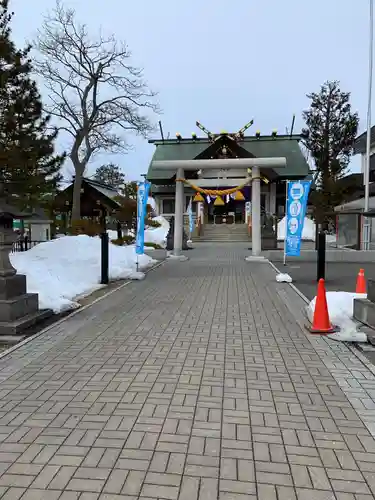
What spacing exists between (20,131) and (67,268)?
4830mm

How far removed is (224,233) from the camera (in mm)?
36562

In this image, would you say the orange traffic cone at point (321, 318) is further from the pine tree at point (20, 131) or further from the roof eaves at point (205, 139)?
the roof eaves at point (205, 139)

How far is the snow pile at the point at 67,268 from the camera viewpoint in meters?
8.46

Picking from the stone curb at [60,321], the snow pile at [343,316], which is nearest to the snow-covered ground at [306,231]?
the stone curb at [60,321]

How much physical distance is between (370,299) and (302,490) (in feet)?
14.4

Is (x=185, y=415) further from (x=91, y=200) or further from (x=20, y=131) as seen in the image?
(x=91, y=200)

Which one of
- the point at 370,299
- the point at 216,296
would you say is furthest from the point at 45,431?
the point at 216,296

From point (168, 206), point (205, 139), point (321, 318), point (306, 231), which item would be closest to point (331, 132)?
point (306, 231)

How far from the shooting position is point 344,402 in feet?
13.3

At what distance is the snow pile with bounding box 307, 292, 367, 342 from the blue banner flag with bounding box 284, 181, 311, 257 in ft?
22.1

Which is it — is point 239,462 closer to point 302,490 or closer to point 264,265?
point 302,490

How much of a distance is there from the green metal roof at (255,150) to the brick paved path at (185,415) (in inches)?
1340

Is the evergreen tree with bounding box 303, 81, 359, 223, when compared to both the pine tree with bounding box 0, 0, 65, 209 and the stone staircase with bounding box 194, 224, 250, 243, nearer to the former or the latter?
the stone staircase with bounding box 194, 224, 250, 243

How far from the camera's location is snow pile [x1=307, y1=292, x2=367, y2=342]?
612 cm
